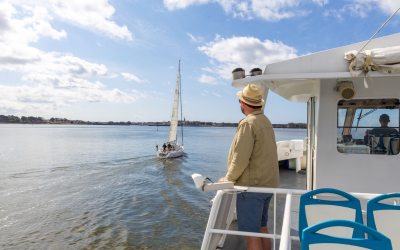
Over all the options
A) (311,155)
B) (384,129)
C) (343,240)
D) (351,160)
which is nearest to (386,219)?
(343,240)

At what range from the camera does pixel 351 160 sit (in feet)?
13.1

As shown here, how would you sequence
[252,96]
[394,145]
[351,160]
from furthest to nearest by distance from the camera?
[351,160], [394,145], [252,96]

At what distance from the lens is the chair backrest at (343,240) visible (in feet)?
3.93

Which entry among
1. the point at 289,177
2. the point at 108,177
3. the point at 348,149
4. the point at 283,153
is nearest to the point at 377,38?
the point at 348,149

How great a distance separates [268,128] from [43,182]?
65.7ft

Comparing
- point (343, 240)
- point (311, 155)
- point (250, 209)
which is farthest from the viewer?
point (311, 155)

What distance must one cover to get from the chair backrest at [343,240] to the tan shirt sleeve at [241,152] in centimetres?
118

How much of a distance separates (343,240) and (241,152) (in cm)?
129

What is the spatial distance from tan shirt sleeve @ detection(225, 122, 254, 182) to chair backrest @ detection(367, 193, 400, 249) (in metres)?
1.05

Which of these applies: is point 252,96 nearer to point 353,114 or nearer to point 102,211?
point 353,114

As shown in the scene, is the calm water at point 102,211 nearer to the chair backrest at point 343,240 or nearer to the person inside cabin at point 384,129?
the person inside cabin at point 384,129

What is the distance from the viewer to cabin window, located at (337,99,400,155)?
388 centimetres

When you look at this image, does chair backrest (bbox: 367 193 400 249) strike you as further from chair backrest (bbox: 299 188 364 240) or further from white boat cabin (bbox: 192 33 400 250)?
white boat cabin (bbox: 192 33 400 250)

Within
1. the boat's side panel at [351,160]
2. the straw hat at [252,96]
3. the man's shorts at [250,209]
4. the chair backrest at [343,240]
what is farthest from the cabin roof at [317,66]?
the chair backrest at [343,240]
